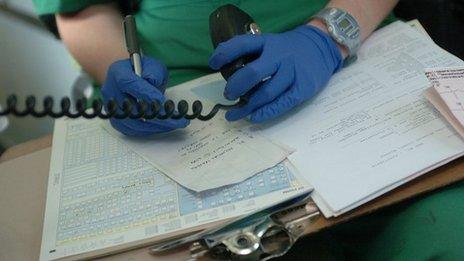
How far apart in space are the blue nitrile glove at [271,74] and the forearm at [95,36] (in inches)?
12.6

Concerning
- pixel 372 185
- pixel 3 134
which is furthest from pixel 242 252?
pixel 3 134

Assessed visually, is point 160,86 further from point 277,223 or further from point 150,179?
point 277,223

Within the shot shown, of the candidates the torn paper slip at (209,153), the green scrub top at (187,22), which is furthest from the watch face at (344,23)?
the torn paper slip at (209,153)

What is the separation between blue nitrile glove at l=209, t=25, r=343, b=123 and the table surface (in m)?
0.20

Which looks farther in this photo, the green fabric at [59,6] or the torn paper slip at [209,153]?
the green fabric at [59,6]

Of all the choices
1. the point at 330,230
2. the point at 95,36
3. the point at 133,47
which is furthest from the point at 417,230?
the point at 95,36

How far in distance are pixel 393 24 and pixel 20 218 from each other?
0.73m

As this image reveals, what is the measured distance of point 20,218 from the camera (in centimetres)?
65

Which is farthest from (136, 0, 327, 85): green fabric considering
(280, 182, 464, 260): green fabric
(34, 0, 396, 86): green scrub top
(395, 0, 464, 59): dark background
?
(280, 182, 464, 260): green fabric

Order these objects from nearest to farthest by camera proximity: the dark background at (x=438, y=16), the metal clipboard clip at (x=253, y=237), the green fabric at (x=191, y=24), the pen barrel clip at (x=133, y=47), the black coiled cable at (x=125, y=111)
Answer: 1. the metal clipboard clip at (x=253, y=237)
2. the black coiled cable at (x=125, y=111)
3. the pen barrel clip at (x=133, y=47)
4. the green fabric at (x=191, y=24)
5. the dark background at (x=438, y=16)

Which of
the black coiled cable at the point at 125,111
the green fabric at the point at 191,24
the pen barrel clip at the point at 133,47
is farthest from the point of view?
the green fabric at the point at 191,24

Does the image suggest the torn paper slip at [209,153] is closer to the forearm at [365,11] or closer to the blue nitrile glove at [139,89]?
the blue nitrile glove at [139,89]

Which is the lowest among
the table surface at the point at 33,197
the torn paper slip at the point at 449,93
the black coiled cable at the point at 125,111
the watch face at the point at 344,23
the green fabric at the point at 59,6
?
the table surface at the point at 33,197

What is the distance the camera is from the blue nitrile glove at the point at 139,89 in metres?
0.68
